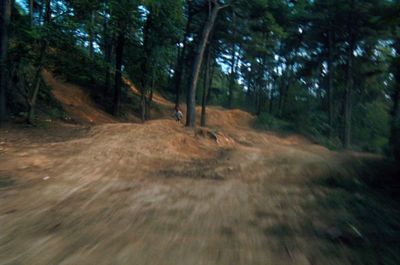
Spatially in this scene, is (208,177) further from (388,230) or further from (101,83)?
(101,83)

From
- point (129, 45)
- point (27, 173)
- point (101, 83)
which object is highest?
point (129, 45)

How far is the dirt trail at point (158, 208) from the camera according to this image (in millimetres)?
3053

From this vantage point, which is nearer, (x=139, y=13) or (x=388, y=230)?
(x=388, y=230)

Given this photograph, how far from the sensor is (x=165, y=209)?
14.4 ft

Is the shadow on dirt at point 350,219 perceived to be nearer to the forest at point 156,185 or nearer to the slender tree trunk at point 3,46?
the forest at point 156,185

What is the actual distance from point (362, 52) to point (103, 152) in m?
25.0

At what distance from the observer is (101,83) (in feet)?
93.5

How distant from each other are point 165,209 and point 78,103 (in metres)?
21.1

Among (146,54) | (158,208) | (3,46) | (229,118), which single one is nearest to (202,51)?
(146,54)

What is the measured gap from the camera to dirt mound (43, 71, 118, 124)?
841 inches

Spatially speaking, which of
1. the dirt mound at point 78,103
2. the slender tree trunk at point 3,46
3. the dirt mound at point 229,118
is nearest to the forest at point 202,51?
the slender tree trunk at point 3,46

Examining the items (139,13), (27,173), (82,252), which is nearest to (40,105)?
(139,13)

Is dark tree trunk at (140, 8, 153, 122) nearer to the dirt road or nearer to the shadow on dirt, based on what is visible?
the dirt road

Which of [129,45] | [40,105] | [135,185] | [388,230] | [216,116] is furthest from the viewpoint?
[216,116]
